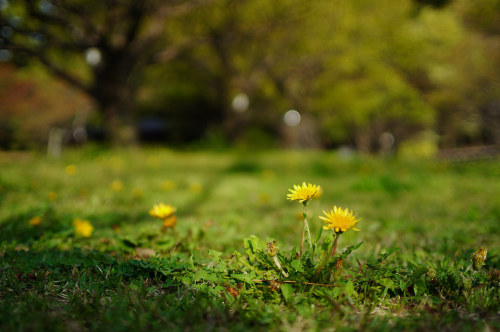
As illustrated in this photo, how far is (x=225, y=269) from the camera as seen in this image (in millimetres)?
1354

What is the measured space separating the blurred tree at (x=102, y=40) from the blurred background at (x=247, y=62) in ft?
0.10

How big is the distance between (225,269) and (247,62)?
11560 millimetres

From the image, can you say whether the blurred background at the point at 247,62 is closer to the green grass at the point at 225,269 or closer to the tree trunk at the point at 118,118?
the tree trunk at the point at 118,118

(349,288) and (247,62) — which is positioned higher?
(247,62)

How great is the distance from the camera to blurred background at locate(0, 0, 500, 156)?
290 inches

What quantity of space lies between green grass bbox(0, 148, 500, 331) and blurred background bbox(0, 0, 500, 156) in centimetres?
451

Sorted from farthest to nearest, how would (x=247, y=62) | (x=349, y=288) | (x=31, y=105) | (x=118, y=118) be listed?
(x=31, y=105) < (x=247, y=62) < (x=118, y=118) < (x=349, y=288)

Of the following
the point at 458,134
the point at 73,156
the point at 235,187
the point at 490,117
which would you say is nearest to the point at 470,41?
the point at 490,117

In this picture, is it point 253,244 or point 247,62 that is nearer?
point 253,244

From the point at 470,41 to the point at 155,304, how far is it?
12863 millimetres

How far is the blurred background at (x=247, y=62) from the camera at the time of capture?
24.1 feet

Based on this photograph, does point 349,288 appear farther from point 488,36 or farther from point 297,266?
point 488,36

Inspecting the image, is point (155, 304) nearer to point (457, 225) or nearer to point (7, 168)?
point (457, 225)

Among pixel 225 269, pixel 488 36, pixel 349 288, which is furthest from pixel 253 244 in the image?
pixel 488 36
